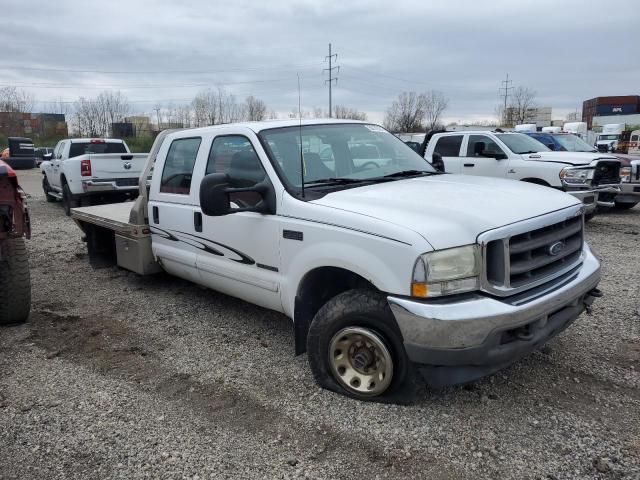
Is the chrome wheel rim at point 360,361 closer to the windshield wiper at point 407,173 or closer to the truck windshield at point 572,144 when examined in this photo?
the windshield wiper at point 407,173

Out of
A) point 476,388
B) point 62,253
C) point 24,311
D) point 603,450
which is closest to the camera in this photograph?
point 603,450

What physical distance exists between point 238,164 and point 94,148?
10.7 m

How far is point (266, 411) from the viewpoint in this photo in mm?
3295

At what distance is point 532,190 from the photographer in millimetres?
3662

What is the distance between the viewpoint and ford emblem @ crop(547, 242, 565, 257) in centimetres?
321

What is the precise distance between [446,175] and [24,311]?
13.1 feet

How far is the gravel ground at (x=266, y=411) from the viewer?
9.05 feet

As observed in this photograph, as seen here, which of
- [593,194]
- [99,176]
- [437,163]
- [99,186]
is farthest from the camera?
[99,176]

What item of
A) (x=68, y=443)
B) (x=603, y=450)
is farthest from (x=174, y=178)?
(x=603, y=450)

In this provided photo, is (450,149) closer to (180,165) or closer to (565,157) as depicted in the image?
(565,157)

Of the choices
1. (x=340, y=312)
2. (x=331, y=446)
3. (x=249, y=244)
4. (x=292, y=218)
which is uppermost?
(x=292, y=218)

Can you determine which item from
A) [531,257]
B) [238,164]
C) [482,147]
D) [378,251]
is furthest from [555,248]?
[482,147]

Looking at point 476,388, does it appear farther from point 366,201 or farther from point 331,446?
point 366,201

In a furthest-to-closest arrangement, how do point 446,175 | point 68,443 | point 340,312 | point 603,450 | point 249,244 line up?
point 446,175 → point 249,244 → point 340,312 → point 68,443 → point 603,450
